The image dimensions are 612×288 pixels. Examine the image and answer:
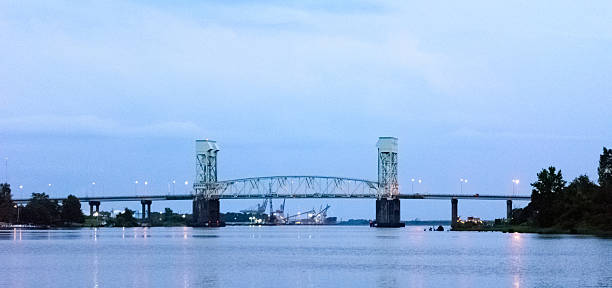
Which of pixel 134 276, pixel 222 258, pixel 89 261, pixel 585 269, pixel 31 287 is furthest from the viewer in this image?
pixel 222 258

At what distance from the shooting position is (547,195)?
7303 inches

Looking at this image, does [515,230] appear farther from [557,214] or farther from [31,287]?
[31,287]

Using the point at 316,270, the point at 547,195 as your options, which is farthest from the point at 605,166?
the point at 316,270

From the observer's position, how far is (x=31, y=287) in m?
57.1

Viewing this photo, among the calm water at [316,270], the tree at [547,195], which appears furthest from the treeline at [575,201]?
the calm water at [316,270]

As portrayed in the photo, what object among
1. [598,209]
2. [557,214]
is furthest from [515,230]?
[598,209]

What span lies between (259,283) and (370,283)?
664 cm

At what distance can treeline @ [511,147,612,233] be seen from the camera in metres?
152

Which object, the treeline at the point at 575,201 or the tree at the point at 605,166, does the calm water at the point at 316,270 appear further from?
the tree at the point at 605,166

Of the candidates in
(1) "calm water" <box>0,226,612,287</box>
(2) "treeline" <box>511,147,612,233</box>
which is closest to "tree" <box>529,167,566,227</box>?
(2) "treeline" <box>511,147,612,233</box>

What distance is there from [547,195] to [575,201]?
2378 cm

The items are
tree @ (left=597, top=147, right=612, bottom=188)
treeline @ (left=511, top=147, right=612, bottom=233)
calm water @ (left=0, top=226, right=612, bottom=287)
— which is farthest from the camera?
tree @ (left=597, top=147, right=612, bottom=188)

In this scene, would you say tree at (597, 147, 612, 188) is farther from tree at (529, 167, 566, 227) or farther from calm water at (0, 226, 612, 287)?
calm water at (0, 226, 612, 287)

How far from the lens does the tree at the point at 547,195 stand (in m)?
179
